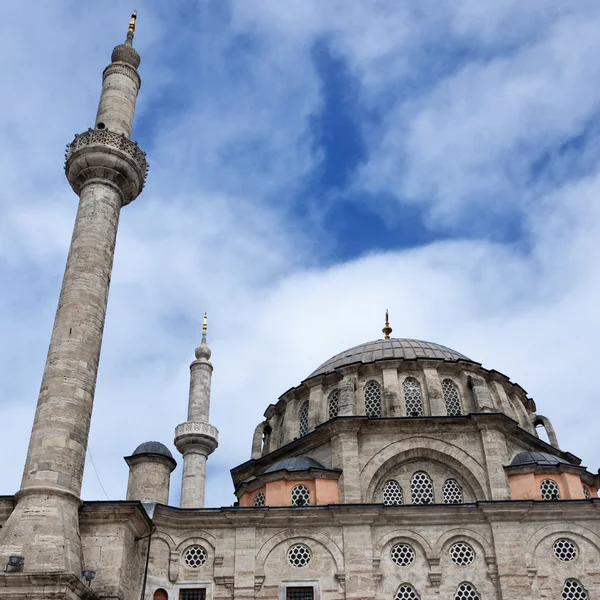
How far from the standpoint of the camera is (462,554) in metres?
14.4

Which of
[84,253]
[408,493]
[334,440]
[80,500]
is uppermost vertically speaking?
[84,253]

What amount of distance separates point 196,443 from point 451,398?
8534 millimetres

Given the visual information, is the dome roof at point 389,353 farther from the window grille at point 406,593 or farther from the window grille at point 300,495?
the window grille at point 406,593

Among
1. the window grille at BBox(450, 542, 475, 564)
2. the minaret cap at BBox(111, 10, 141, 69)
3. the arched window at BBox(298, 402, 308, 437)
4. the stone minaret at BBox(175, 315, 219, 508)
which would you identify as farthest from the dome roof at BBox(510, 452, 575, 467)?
the minaret cap at BBox(111, 10, 141, 69)

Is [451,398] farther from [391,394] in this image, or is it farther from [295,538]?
[295,538]

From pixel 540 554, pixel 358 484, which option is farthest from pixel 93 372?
pixel 540 554

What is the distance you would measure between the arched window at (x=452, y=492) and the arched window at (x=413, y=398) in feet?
6.67

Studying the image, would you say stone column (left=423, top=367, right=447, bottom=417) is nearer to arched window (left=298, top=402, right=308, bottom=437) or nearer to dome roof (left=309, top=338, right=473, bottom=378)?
dome roof (left=309, top=338, right=473, bottom=378)

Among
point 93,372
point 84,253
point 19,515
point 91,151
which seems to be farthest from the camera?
point 91,151

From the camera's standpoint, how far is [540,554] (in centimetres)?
1427

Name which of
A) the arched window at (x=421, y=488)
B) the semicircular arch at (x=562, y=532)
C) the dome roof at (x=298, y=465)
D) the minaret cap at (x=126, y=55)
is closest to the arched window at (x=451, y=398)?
the arched window at (x=421, y=488)

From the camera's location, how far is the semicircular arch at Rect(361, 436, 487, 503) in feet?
54.5

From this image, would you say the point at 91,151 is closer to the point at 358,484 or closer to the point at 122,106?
the point at 122,106

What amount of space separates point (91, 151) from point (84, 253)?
8.57ft
